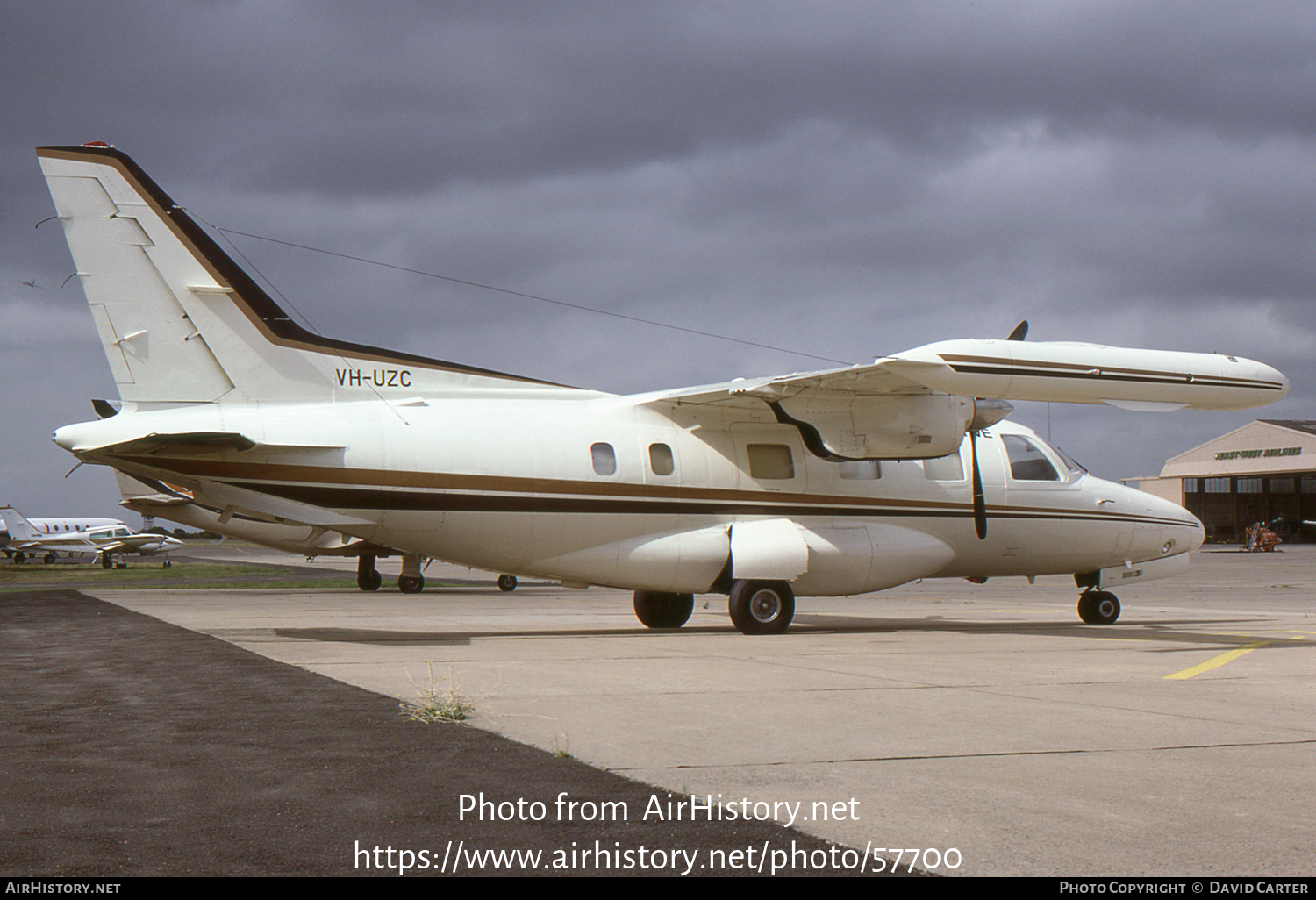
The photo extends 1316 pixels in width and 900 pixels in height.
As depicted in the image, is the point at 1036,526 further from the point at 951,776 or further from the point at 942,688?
the point at 951,776

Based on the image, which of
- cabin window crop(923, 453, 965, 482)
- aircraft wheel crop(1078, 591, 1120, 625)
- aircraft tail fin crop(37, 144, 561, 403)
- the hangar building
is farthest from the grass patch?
the hangar building

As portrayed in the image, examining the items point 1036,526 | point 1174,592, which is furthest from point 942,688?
point 1174,592

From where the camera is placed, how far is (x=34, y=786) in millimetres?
5672

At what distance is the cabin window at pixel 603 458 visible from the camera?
15.7 metres

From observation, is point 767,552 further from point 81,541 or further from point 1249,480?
point 1249,480

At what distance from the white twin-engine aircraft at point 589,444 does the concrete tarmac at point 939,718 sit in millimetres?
1232

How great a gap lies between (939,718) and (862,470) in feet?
31.2

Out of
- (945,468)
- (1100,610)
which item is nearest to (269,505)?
(945,468)

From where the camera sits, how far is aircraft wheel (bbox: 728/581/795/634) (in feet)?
52.8

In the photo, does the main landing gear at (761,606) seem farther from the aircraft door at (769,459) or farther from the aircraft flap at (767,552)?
the aircraft door at (769,459)

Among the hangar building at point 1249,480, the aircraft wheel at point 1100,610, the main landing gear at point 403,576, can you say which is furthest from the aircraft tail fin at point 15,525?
the hangar building at point 1249,480

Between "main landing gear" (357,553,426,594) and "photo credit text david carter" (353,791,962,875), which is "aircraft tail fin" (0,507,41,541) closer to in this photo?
"main landing gear" (357,553,426,594)

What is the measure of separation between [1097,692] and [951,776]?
4.18 meters

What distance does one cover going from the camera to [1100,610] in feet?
62.6
